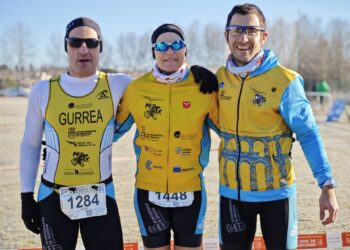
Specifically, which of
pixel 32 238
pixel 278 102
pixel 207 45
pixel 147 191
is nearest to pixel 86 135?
pixel 147 191

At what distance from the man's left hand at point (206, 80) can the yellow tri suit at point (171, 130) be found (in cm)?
4

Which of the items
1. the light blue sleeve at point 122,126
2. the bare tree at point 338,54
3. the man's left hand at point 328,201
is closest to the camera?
the man's left hand at point 328,201

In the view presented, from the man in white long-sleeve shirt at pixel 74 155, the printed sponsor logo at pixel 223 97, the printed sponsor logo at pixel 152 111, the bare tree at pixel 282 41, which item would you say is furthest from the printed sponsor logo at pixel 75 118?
the bare tree at pixel 282 41

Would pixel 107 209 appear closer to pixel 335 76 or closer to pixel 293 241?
pixel 293 241

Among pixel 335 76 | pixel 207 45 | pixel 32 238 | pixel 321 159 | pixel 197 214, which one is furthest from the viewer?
pixel 207 45

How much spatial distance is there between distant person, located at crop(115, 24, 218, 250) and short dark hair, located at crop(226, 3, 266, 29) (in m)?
0.39

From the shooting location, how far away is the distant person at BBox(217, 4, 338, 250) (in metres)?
2.88

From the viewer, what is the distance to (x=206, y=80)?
315cm

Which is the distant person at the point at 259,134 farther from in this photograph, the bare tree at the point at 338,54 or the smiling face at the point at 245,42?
the bare tree at the point at 338,54

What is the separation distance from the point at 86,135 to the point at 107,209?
1.72ft

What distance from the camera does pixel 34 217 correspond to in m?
3.08

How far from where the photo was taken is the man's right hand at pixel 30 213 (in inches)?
120

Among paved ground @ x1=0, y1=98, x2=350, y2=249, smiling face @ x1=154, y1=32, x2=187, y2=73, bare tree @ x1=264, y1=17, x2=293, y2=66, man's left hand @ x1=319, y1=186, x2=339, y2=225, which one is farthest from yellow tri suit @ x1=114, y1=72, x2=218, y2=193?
bare tree @ x1=264, y1=17, x2=293, y2=66

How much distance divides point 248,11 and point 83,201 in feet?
5.54
